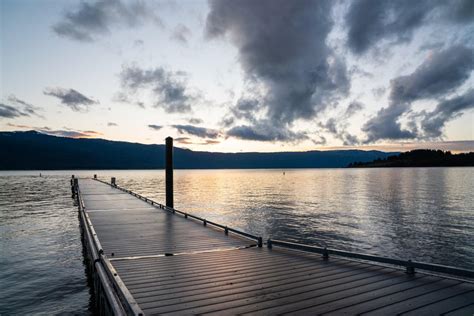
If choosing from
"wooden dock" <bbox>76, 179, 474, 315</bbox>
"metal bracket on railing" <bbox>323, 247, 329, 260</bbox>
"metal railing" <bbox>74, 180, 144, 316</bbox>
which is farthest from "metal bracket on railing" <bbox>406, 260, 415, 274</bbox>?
"metal railing" <bbox>74, 180, 144, 316</bbox>

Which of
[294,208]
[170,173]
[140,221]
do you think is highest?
[170,173]

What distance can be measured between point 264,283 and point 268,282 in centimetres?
12

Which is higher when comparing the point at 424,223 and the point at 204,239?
the point at 204,239

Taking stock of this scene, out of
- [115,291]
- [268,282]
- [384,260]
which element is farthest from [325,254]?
[115,291]

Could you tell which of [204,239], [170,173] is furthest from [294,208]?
[204,239]

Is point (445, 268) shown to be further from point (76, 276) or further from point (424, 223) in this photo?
point (424, 223)

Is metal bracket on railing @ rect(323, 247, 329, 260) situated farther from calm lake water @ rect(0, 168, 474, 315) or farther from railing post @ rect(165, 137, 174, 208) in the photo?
railing post @ rect(165, 137, 174, 208)

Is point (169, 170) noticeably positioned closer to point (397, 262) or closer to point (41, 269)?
point (41, 269)

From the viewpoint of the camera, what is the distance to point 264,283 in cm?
667

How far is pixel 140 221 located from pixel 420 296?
Answer: 1477 cm

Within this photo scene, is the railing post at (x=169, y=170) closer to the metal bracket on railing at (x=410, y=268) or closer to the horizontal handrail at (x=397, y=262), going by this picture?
the horizontal handrail at (x=397, y=262)

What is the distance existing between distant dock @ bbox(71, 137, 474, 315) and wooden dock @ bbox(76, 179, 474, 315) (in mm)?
18

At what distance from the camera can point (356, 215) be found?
1184 inches

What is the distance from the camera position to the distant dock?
5.36 m
